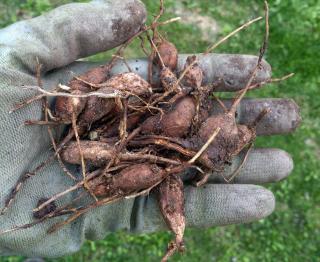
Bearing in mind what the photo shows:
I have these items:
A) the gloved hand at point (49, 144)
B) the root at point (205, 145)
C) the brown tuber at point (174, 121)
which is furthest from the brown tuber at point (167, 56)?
the root at point (205, 145)

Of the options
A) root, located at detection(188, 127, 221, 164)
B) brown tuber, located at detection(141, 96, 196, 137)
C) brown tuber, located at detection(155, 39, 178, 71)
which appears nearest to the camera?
root, located at detection(188, 127, 221, 164)

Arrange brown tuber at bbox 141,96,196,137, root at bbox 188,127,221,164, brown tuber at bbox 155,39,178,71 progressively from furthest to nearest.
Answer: brown tuber at bbox 155,39,178,71 → brown tuber at bbox 141,96,196,137 → root at bbox 188,127,221,164

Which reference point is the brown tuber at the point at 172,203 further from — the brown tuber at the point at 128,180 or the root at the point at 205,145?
the root at the point at 205,145

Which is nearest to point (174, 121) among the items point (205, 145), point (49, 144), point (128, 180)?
point (205, 145)

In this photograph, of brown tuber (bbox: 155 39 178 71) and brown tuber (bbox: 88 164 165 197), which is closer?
brown tuber (bbox: 88 164 165 197)

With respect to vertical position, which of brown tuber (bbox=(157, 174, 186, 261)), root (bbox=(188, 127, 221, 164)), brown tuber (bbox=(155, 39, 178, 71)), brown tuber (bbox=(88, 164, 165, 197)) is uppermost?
brown tuber (bbox=(155, 39, 178, 71))

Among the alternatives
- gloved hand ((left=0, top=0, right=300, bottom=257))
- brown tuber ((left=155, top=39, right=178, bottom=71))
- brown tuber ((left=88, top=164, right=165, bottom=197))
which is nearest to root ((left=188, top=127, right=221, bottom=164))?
brown tuber ((left=88, top=164, right=165, bottom=197))

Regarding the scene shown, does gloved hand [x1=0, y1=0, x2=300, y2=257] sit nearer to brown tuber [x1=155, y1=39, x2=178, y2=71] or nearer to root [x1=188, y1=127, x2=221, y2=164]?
brown tuber [x1=155, y1=39, x2=178, y2=71]

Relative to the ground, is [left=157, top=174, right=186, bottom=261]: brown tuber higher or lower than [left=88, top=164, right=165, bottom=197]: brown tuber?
lower

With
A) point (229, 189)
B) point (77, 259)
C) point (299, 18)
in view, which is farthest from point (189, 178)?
point (299, 18)

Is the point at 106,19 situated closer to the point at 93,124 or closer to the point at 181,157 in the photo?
the point at 93,124
